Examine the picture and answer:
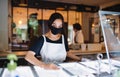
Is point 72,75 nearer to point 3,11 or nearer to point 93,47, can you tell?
point 93,47

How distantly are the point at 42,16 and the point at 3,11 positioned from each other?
260cm

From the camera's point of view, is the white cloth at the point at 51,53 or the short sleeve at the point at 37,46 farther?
the white cloth at the point at 51,53

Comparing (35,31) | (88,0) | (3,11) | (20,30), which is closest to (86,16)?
(88,0)

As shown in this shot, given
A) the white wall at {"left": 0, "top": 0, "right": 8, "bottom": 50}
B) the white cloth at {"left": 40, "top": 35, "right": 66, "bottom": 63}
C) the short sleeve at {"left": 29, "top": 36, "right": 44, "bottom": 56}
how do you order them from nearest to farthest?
the short sleeve at {"left": 29, "top": 36, "right": 44, "bottom": 56} → the white cloth at {"left": 40, "top": 35, "right": 66, "bottom": 63} → the white wall at {"left": 0, "top": 0, "right": 8, "bottom": 50}

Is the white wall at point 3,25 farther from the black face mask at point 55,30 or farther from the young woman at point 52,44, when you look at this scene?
the black face mask at point 55,30

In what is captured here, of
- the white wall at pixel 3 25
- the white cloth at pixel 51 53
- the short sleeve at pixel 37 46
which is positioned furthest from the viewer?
the white wall at pixel 3 25

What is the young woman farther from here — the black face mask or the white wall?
the white wall

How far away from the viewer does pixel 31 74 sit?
1574mm

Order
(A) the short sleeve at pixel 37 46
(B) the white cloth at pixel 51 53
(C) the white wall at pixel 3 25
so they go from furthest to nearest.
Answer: (C) the white wall at pixel 3 25, (B) the white cloth at pixel 51 53, (A) the short sleeve at pixel 37 46

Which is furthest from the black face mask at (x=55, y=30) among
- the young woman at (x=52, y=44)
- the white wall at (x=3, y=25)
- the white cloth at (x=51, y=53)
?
the white wall at (x=3, y=25)

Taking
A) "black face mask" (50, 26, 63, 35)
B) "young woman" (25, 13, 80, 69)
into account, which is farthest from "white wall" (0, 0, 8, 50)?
"black face mask" (50, 26, 63, 35)

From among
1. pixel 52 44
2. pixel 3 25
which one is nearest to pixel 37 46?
pixel 52 44

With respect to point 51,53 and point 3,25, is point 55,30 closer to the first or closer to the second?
point 51,53

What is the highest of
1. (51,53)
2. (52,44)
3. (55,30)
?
(55,30)
